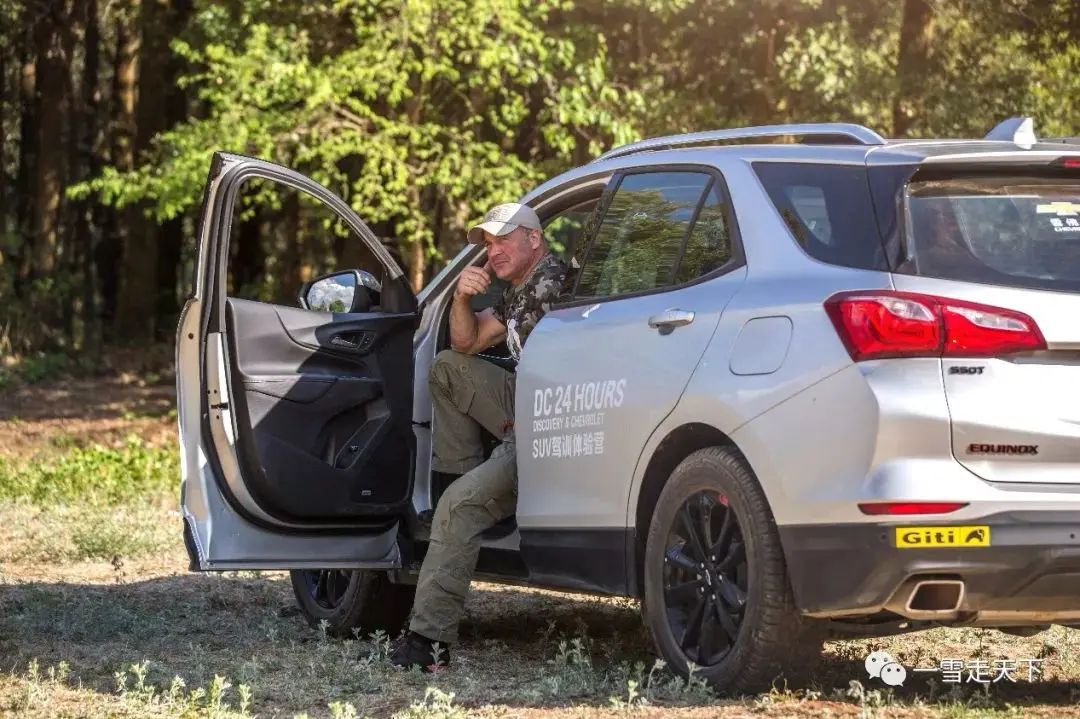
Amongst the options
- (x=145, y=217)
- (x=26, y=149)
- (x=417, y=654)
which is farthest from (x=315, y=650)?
(x=26, y=149)

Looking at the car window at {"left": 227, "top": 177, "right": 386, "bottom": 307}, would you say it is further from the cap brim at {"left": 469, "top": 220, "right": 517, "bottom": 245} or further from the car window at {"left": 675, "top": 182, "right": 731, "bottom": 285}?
the car window at {"left": 675, "top": 182, "right": 731, "bottom": 285}

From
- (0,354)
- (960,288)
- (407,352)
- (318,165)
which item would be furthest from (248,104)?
(960,288)

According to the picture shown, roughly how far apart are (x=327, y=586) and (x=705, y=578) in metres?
2.81

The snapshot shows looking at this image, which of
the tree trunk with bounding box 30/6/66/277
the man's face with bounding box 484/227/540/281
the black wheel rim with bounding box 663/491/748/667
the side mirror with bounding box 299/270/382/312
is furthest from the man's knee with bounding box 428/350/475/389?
the tree trunk with bounding box 30/6/66/277

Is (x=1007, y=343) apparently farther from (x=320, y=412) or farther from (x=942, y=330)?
(x=320, y=412)

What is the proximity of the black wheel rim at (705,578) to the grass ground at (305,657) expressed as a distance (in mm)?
178

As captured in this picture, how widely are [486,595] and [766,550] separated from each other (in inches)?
160

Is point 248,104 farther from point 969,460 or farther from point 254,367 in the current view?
point 969,460

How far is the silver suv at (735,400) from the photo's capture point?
16.6ft

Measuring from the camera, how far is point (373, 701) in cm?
620

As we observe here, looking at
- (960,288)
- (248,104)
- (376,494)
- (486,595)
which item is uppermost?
(248,104)

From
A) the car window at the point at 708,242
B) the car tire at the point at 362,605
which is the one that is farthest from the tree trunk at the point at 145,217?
the car window at the point at 708,242

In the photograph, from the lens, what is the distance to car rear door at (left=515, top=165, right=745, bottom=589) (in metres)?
5.96

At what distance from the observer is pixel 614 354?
625cm
